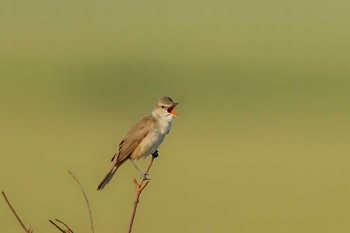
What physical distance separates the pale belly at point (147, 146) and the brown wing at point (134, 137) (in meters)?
0.03

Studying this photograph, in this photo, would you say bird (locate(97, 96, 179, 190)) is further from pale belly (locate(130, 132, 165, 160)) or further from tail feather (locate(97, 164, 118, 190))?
tail feather (locate(97, 164, 118, 190))

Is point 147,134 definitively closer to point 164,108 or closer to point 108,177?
point 164,108

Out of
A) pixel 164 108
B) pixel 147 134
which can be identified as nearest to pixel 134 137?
pixel 147 134

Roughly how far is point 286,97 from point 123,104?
861 cm

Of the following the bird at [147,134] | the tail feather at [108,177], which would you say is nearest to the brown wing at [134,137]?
the bird at [147,134]

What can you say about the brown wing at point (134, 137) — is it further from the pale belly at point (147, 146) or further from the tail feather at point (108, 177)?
the tail feather at point (108, 177)

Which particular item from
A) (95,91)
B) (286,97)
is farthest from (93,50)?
(286,97)

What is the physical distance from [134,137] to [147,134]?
0.16 metres

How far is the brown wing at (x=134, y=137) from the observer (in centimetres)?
592

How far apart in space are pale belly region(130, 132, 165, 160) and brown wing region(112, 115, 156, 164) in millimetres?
35

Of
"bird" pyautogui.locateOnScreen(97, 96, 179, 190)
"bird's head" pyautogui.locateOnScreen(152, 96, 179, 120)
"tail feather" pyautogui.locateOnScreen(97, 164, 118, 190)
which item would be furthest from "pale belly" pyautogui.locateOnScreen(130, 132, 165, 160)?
"tail feather" pyautogui.locateOnScreen(97, 164, 118, 190)

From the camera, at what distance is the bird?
5.93 metres

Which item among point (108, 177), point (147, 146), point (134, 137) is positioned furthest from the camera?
point (147, 146)

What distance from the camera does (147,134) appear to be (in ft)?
19.9
